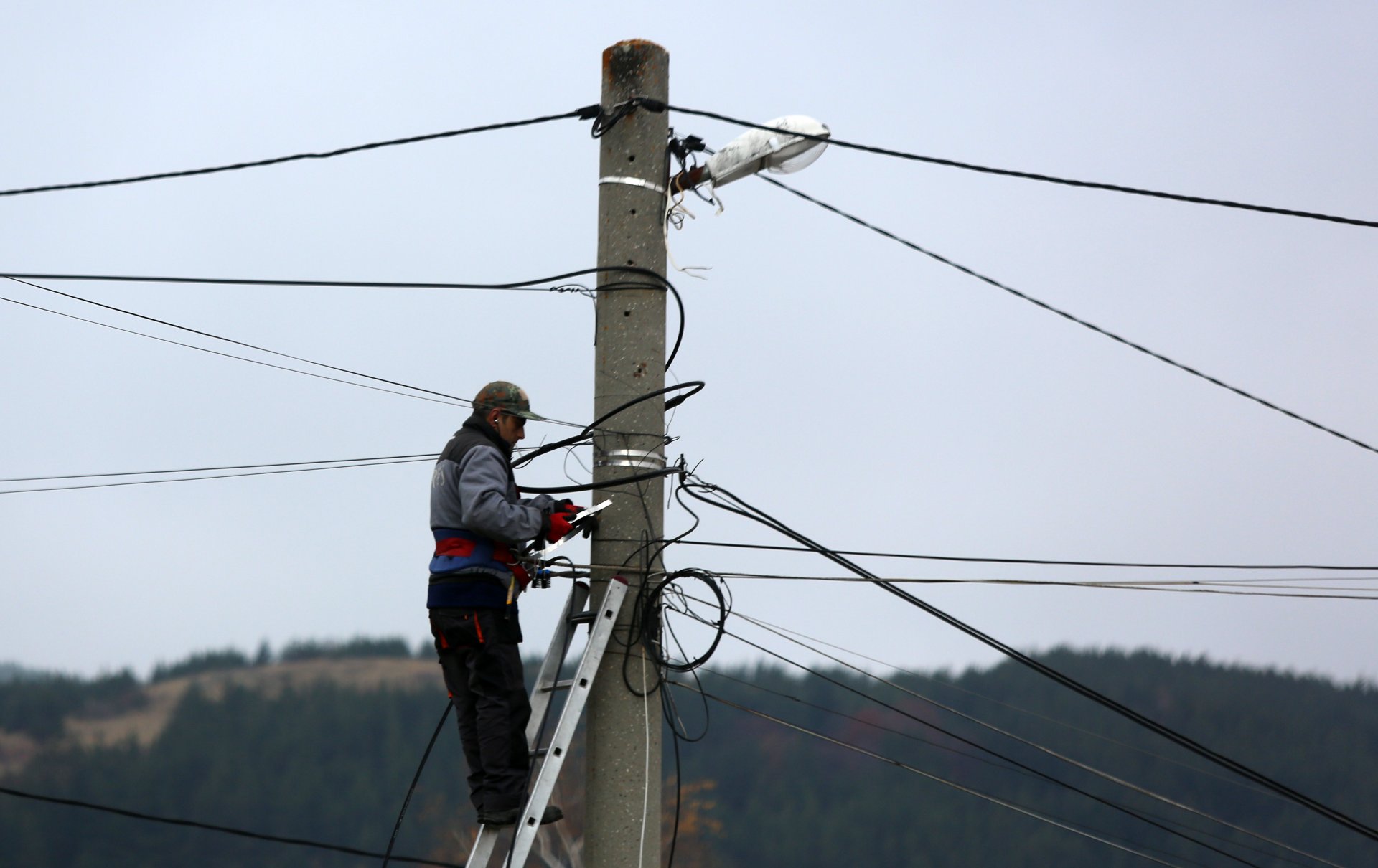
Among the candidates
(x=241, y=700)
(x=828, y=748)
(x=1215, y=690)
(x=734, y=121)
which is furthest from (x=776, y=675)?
(x=734, y=121)

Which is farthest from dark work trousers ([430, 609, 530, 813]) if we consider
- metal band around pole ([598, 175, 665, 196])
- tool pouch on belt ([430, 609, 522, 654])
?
metal band around pole ([598, 175, 665, 196])

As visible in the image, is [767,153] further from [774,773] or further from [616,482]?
[774,773]

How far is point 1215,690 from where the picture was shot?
52.3 meters

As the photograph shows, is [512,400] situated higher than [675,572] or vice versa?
[512,400]

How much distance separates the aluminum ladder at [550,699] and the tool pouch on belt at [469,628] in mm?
279

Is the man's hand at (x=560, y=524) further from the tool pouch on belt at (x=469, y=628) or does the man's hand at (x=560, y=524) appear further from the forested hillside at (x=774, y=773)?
the forested hillside at (x=774, y=773)

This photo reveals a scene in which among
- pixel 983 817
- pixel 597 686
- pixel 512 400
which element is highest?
pixel 512 400

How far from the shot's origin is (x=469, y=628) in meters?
4.96

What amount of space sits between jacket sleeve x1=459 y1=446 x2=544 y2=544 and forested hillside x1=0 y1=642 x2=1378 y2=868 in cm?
2273

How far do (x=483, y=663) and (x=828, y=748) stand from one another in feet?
151

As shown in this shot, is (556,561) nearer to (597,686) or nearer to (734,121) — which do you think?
(597,686)

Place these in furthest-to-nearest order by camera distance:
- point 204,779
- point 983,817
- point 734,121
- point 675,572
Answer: point 983,817, point 204,779, point 734,121, point 675,572

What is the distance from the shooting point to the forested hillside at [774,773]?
34.1 metres

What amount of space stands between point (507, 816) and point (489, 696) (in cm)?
48
